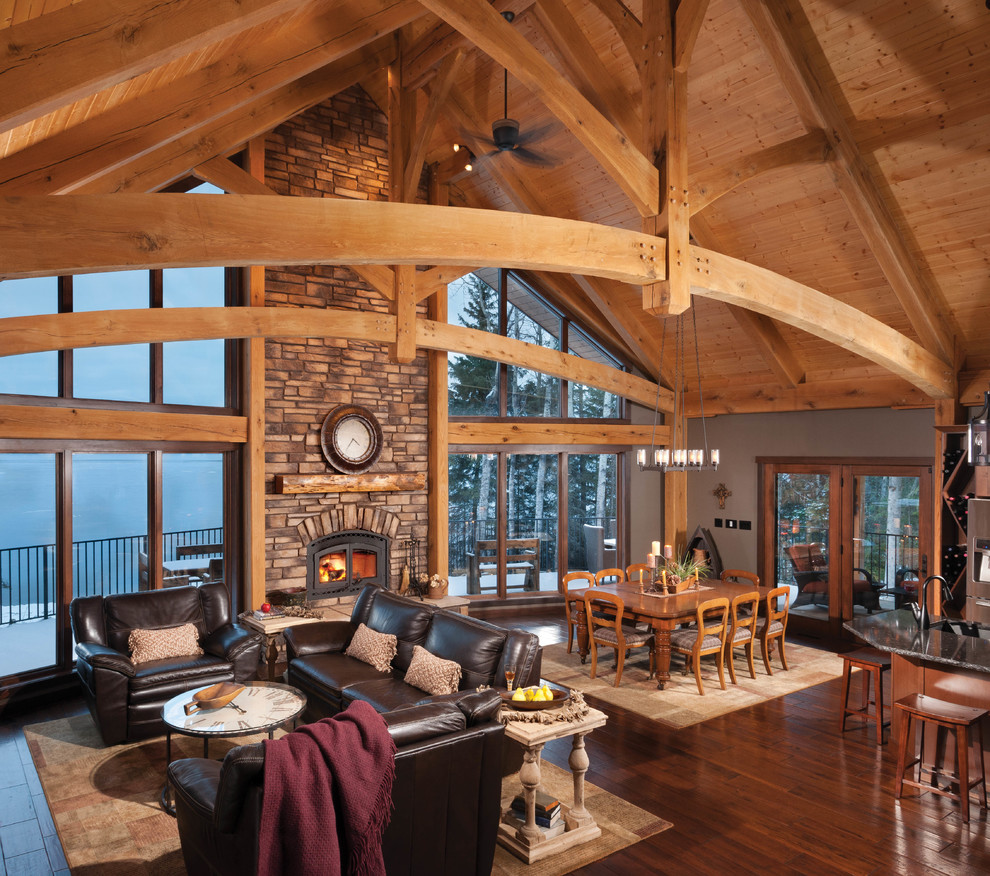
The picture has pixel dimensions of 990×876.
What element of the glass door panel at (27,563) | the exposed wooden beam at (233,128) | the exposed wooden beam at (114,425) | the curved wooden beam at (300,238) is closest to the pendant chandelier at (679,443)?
the curved wooden beam at (300,238)

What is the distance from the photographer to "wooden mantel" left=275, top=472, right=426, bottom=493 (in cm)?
798

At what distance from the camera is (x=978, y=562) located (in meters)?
7.02

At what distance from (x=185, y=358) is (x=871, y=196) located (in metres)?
6.76

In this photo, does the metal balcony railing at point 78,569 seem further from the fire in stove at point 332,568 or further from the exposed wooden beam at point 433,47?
the exposed wooden beam at point 433,47

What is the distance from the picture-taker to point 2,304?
6559mm

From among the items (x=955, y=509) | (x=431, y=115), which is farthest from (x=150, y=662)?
(x=955, y=509)

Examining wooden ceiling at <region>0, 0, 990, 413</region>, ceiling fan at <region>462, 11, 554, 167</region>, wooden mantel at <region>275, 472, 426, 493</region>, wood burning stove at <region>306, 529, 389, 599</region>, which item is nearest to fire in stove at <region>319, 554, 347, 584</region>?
wood burning stove at <region>306, 529, 389, 599</region>

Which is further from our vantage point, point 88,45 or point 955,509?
point 955,509

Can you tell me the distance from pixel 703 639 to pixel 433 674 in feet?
9.22

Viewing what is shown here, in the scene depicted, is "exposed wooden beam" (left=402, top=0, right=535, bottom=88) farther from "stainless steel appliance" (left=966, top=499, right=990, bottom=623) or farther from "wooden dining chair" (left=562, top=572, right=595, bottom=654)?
"stainless steel appliance" (left=966, top=499, right=990, bottom=623)

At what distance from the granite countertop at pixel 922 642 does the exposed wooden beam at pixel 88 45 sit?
5235 millimetres

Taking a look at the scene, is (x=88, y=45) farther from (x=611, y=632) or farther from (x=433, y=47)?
(x=611, y=632)

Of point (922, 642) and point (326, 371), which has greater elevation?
point (326, 371)

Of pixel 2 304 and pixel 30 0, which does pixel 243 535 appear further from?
pixel 30 0
